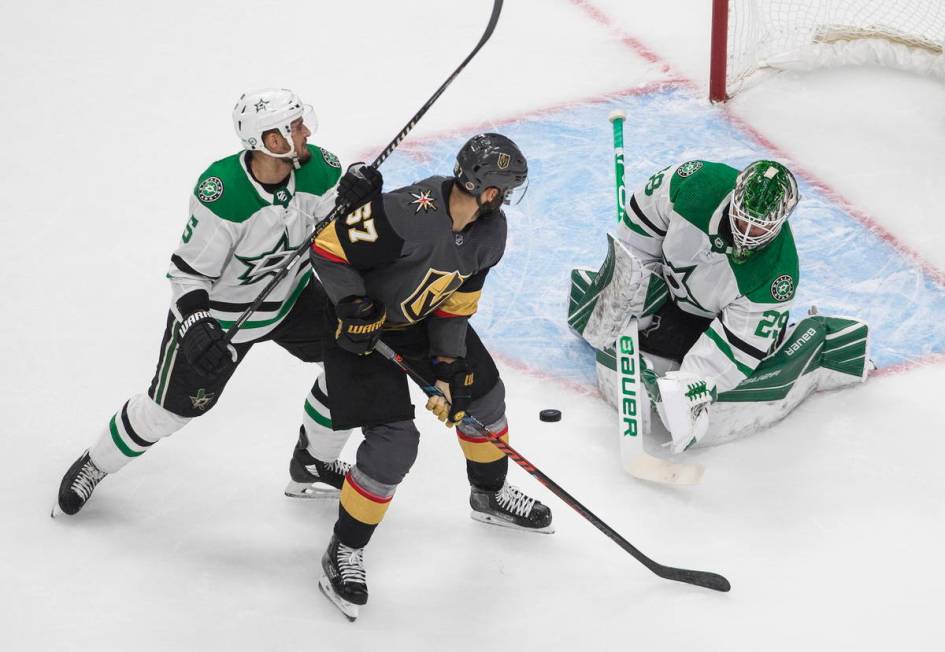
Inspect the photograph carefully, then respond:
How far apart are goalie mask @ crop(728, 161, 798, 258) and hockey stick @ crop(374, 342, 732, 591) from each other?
2.82 feet

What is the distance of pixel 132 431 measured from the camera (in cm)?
319

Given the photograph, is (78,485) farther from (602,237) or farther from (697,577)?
(602,237)

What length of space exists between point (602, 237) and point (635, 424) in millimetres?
1134

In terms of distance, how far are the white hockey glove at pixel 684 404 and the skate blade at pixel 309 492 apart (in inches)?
36.7

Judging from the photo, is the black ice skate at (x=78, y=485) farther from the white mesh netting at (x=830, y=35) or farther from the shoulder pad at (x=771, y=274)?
the white mesh netting at (x=830, y=35)

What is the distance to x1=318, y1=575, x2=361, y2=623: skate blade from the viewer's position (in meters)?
3.06

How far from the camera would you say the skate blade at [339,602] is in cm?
306

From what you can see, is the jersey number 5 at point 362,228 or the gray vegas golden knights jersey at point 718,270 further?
the gray vegas golden knights jersey at point 718,270

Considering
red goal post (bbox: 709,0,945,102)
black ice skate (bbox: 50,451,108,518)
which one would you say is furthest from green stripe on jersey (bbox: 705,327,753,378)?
red goal post (bbox: 709,0,945,102)

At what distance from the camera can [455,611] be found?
10.2 feet

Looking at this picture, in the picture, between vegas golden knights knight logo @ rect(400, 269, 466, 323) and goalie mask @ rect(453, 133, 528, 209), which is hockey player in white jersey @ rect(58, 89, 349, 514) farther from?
goalie mask @ rect(453, 133, 528, 209)

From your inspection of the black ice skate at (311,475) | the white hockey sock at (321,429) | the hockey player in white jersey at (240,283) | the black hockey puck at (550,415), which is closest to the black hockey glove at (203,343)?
the hockey player in white jersey at (240,283)

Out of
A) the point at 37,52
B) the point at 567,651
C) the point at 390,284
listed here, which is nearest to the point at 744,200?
the point at 390,284

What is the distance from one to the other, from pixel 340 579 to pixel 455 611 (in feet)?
0.98
